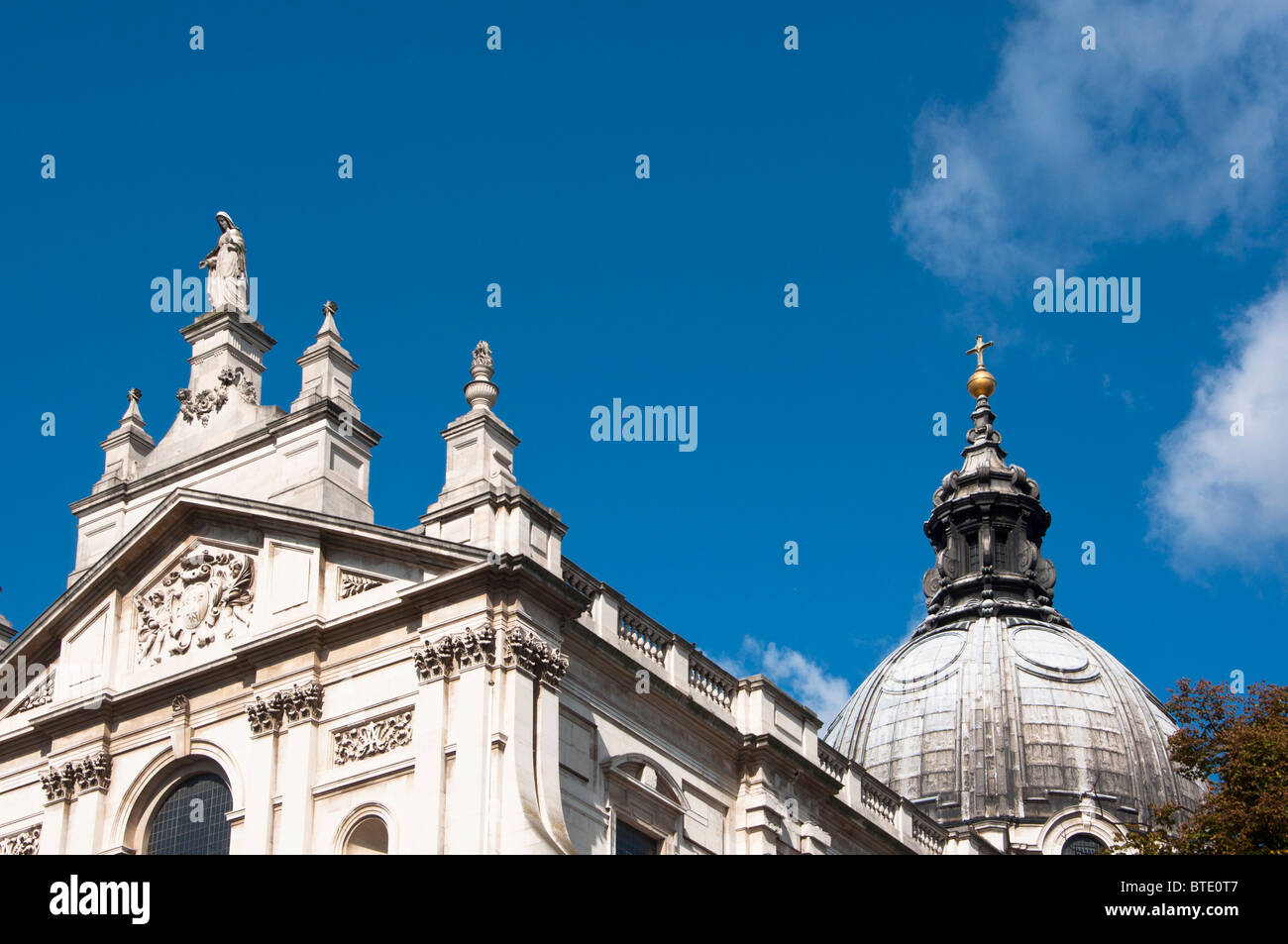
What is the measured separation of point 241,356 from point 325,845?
11.2m

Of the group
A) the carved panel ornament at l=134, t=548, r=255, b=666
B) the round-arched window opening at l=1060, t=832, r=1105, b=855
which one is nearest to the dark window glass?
the carved panel ornament at l=134, t=548, r=255, b=666

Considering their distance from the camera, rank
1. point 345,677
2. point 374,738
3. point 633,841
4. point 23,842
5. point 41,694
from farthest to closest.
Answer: point 41,694
point 23,842
point 633,841
point 345,677
point 374,738

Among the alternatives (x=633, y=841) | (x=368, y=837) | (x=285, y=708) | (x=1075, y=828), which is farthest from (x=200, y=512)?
(x=1075, y=828)

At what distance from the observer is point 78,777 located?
37562 mm

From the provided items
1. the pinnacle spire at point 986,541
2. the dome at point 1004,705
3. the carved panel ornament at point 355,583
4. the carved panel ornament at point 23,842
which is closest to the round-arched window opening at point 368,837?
the carved panel ornament at point 355,583

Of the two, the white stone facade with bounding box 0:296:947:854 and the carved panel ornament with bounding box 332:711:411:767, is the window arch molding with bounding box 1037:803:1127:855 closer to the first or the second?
the white stone facade with bounding box 0:296:947:854

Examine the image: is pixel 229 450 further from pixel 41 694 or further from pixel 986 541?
pixel 986 541

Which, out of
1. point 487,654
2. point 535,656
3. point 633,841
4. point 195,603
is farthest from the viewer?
point 195,603

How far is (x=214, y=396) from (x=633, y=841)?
12.0m

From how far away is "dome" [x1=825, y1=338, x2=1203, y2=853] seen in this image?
7031cm

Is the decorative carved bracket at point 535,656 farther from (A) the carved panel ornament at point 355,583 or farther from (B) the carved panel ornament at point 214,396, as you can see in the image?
(B) the carved panel ornament at point 214,396

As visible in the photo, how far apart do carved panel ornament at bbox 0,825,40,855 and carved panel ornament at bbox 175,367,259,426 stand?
8282mm

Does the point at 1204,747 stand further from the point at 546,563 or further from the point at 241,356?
the point at 241,356
